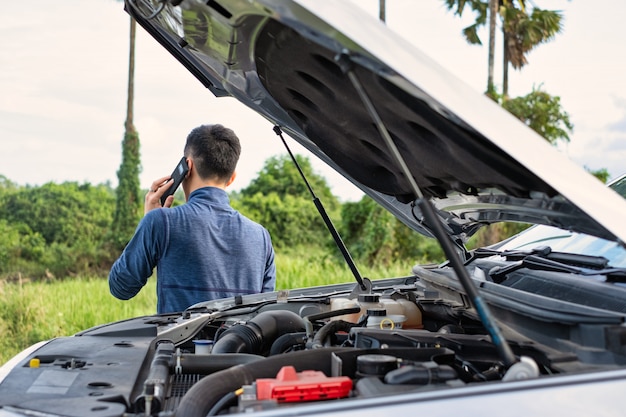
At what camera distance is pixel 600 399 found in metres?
1.52

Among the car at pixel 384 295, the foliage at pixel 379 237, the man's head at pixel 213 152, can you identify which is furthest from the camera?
the foliage at pixel 379 237

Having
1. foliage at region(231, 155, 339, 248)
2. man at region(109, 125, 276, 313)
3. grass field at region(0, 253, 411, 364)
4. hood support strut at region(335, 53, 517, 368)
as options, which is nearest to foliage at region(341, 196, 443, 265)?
foliage at region(231, 155, 339, 248)

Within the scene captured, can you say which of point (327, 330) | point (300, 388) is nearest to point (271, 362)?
point (300, 388)

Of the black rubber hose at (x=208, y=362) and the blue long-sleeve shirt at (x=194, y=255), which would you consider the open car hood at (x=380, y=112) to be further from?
the black rubber hose at (x=208, y=362)

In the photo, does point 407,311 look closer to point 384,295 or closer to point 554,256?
point 384,295

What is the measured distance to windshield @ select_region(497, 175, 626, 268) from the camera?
7.68ft

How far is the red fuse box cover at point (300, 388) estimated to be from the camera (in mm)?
1667

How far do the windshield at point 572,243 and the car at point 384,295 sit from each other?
12mm

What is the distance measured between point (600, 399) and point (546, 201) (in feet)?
1.90

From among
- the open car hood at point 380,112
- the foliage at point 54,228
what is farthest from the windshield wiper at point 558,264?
the foliage at point 54,228

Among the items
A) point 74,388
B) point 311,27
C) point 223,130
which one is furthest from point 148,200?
point 311,27

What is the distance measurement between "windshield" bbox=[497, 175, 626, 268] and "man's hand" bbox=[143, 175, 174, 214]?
1.79 meters

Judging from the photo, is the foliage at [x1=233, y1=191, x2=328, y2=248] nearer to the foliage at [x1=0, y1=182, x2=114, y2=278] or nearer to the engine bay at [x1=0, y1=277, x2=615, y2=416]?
the foliage at [x1=0, y1=182, x2=114, y2=278]

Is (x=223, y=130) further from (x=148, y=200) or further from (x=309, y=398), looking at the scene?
(x=309, y=398)
